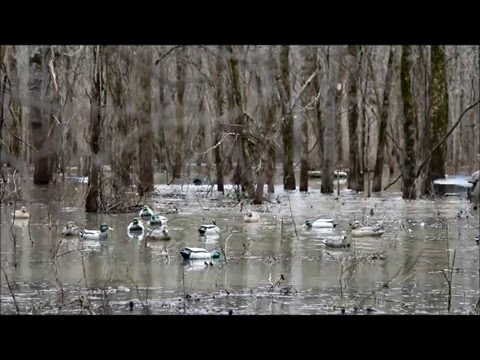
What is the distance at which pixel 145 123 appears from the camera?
13.3 meters

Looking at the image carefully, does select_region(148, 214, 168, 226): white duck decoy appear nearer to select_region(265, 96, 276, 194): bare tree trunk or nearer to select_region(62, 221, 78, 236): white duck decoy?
select_region(62, 221, 78, 236): white duck decoy

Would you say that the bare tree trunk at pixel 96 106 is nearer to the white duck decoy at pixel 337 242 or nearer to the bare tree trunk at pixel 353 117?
the white duck decoy at pixel 337 242

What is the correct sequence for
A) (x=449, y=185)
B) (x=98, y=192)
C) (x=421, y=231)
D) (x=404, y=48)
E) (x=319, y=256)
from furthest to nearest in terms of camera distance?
(x=449, y=185), (x=404, y=48), (x=98, y=192), (x=421, y=231), (x=319, y=256)

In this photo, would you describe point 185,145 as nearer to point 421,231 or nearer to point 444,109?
point 444,109

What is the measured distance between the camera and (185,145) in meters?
17.0

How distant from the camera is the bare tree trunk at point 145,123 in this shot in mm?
12586

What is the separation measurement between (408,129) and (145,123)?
4677mm

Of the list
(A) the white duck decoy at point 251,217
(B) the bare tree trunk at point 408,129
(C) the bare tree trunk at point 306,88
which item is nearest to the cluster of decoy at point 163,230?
(A) the white duck decoy at point 251,217

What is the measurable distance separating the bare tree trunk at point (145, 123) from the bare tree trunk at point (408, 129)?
4405 millimetres

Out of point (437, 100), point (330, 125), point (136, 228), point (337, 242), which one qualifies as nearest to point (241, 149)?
point (330, 125)

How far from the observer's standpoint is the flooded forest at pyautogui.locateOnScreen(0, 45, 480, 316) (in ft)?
17.3
